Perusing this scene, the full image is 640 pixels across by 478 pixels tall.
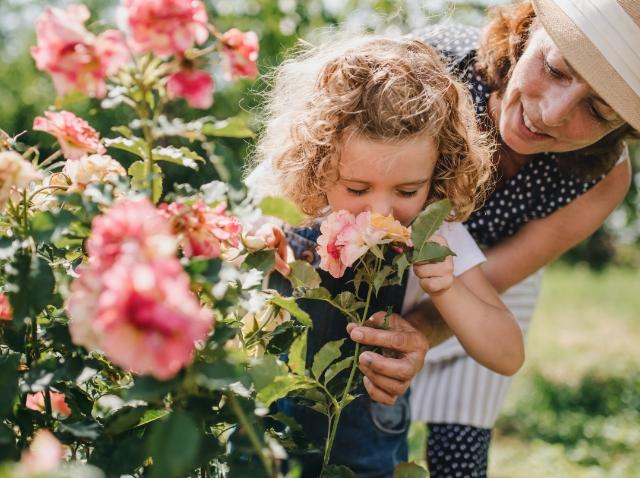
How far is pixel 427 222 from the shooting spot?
4.27 feet

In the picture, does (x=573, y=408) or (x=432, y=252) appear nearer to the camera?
(x=432, y=252)

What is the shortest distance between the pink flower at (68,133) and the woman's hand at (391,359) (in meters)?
0.61

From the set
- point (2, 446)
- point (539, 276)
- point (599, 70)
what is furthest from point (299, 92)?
point (539, 276)

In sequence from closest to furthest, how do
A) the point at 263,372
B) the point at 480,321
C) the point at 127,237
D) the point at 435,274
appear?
the point at 127,237
the point at 263,372
the point at 435,274
the point at 480,321

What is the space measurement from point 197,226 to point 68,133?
1.33ft

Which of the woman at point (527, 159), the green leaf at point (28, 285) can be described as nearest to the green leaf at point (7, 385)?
the green leaf at point (28, 285)

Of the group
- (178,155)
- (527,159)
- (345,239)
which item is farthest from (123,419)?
(527,159)

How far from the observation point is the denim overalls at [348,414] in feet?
6.29

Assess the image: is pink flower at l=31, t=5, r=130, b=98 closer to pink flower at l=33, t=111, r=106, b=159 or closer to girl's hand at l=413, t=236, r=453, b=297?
pink flower at l=33, t=111, r=106, b=159

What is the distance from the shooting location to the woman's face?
1828 millimetres

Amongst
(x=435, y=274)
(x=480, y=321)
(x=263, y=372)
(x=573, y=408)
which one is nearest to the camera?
(x=263, y=372)

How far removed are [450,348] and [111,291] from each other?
2.02 m

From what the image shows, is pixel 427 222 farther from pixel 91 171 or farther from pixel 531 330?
pixel 531 330

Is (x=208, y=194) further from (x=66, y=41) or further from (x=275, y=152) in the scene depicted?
(x=275, y=152)
